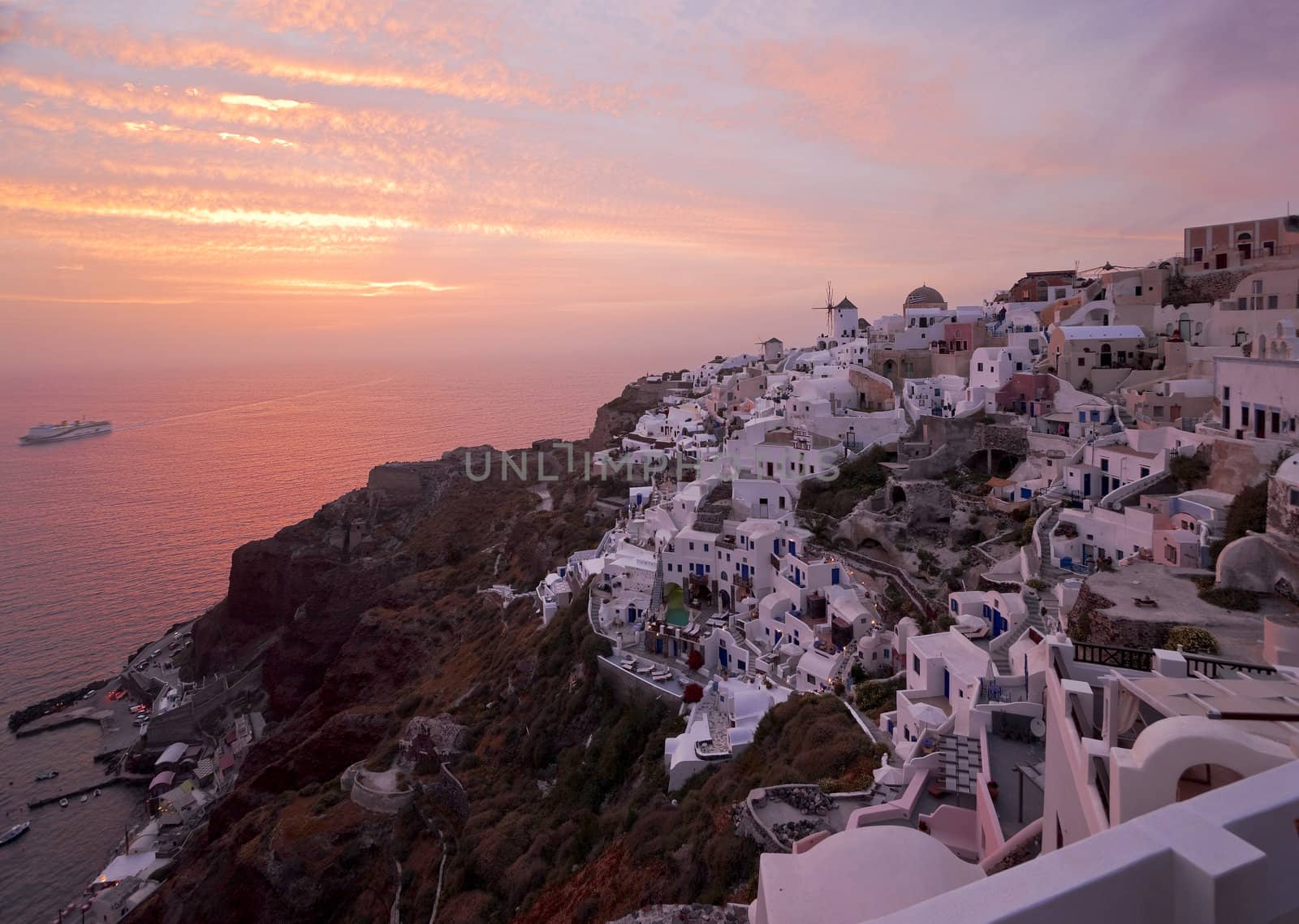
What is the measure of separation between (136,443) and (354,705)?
3269 inches

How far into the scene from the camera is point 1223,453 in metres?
16.2

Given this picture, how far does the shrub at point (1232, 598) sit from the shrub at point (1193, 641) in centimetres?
136

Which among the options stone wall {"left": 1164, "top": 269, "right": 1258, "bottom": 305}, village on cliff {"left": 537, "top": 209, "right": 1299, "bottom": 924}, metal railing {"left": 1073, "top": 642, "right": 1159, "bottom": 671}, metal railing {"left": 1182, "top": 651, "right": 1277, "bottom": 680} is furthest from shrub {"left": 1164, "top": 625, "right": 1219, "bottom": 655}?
stone wall {"left": 1164, "top": 269, "right": 1258, "bottom": 305}

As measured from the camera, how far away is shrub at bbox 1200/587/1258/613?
10953mm

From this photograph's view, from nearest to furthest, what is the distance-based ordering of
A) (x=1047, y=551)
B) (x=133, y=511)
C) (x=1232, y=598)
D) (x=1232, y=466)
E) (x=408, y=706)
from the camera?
(x=1232, y=598), (x=1232, y=466), (x=1047, y=551), (x=408, y=706), (x=133, y=511)

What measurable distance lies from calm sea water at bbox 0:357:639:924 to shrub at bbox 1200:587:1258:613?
1163 inches

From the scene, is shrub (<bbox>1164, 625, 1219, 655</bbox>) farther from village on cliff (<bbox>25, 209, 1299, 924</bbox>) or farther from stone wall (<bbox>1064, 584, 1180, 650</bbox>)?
stone wall (<bbox>1064, 584, 1180, 650</bbox>)

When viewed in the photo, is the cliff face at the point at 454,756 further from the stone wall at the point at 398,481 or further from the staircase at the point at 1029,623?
the staircase at the point at 1029,623

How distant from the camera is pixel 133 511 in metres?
60.7

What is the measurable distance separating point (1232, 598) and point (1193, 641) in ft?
7.48

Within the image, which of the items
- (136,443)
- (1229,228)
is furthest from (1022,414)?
(136,443)

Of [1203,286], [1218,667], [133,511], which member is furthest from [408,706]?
[133,511]

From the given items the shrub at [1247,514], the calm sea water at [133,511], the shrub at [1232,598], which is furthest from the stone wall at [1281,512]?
the calm sea water at [133,511]

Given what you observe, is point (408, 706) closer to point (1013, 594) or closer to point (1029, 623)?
point (1013, 594)
